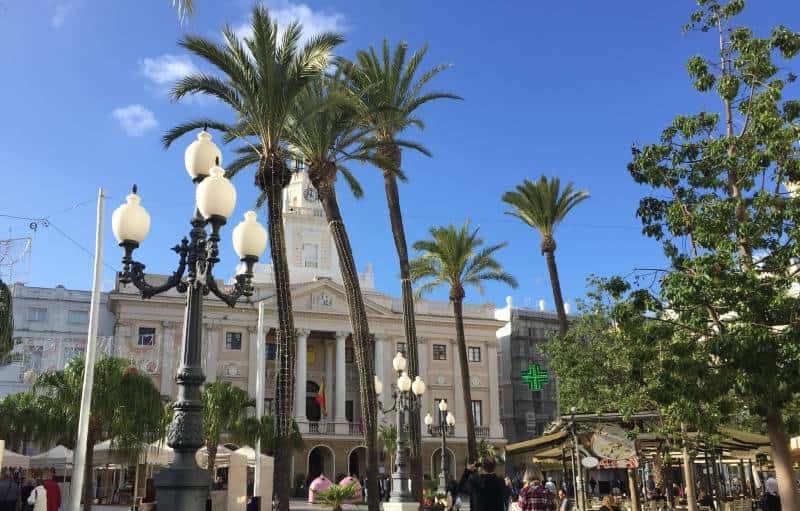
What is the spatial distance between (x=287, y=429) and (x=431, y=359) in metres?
40.7

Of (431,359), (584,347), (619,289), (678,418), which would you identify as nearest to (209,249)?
(619,289)

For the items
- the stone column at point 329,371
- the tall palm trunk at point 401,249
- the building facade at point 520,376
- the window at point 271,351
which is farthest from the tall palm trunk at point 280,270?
the building facade at point 520,376

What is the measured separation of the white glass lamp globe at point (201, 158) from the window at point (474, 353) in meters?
49.8

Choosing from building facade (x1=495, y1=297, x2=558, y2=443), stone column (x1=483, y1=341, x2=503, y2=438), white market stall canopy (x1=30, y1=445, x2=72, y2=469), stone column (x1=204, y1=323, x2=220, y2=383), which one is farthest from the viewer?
building facade (x1=495, y1=297, x2=558, y2=443)

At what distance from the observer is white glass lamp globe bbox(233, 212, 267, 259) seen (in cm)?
878

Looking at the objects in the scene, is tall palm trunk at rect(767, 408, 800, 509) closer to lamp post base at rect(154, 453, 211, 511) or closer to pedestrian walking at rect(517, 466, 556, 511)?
pedestrian walking at rect(517, 466, 556, 511)

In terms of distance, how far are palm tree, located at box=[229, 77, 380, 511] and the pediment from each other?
3023cm

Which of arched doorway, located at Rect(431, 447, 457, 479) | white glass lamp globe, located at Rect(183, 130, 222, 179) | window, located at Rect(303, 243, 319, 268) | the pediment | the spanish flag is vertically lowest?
arched doorway, located at Rect(431, 447, 457, 479)

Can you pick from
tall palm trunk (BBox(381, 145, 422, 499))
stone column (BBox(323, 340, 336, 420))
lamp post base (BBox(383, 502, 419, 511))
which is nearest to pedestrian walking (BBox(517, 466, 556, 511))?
lamp post base (BBox(383, 502, 419, 511))

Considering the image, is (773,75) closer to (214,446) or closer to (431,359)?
(214,446)

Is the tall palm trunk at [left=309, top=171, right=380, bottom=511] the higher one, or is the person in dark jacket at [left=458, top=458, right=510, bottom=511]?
the tall palm trunk at [left=309, top=171, right=380, bottom=511]

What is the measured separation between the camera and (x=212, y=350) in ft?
164

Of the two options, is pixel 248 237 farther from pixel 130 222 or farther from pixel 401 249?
pixel 401 249

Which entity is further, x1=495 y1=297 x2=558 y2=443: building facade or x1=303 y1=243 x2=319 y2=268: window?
x1=495 y1=297 x2=558 y2=443: building facade
